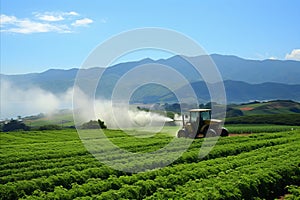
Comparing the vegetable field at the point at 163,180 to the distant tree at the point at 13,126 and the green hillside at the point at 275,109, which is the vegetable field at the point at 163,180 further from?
the green hillside at the point at 275,109

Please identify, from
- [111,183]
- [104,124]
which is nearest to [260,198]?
[111,183]

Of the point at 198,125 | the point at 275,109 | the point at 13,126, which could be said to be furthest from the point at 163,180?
the point at 275,109

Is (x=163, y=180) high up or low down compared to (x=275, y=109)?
down

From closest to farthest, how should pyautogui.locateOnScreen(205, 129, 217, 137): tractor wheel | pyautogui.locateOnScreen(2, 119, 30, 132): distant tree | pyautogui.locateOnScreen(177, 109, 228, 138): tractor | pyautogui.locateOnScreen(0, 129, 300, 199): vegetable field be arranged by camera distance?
pyautogui.locateOnScreen(0, 129, 300, 199): vegetable field
pyautogui.locateOnScreen(177, 109, 228, 138): tractor
pyautogui.locateOnScreen(205, 129, 217, 137): tractor wheel
pyautogui.locateOnScreen(2, 119, 30, 132): distant tree

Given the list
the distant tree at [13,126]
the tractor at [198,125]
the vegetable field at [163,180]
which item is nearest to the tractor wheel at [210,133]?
the tractor at [198,125]

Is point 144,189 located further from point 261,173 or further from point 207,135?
point 207,135

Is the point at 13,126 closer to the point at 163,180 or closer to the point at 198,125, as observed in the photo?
the point at 198,125

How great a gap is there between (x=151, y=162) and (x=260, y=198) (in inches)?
261

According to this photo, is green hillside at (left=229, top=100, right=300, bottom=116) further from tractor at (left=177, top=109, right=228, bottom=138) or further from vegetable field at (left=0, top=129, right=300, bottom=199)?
vegetable field at (left=0, top=129, right=300, bottom=199)

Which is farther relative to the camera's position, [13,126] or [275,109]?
[275,109]

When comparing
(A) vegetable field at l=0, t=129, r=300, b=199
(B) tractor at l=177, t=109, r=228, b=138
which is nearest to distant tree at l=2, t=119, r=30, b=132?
(B) tractor at l=177, t=109, r=228, b=138

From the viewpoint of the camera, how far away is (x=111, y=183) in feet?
46.7

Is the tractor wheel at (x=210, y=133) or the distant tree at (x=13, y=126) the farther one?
the distant tree at (x=13, y=126)

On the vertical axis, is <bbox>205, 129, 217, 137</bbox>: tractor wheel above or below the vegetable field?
above
